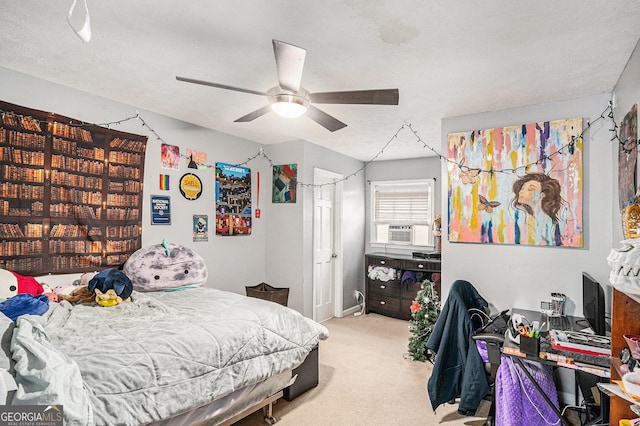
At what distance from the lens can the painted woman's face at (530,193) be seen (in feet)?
9.72

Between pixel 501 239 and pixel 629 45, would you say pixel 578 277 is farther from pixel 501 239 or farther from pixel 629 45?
pixel 629 45

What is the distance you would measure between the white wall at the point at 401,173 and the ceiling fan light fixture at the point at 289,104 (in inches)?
143

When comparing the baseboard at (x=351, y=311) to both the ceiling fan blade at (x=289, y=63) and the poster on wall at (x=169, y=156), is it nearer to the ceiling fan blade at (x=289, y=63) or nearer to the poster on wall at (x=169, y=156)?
the poster on wall at (x=169, y=156)

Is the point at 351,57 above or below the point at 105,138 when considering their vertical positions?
above

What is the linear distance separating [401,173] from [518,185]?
2633 mm

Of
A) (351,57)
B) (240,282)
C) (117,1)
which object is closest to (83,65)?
(117,1)

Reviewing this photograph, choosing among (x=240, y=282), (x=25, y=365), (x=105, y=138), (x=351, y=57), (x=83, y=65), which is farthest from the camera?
(x=240, y=282)

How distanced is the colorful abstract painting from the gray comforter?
1835mm

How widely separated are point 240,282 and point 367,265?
2.14 m

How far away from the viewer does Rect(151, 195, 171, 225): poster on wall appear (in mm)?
3396

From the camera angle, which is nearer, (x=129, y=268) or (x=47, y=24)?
(x=47, y=24)

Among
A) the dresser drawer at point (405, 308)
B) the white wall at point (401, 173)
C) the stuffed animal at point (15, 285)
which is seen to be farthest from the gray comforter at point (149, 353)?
the white wall at point (401, 173)

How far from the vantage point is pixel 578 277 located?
111 inches

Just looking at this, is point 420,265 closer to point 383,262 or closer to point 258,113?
point 383,262
